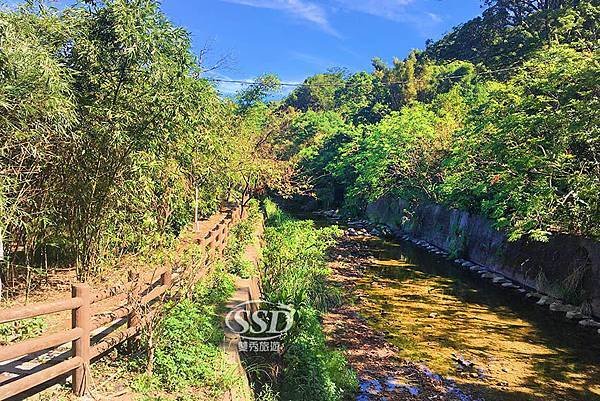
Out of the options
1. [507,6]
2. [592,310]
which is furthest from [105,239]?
[507,6]

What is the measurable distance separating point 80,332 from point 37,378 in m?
0.49

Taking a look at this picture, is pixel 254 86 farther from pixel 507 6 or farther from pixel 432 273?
pixel 507 6

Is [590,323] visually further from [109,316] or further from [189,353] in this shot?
[109,316]

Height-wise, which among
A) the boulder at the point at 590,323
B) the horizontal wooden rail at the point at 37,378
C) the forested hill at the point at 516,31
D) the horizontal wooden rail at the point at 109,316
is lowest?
the boulder at the point at 590,323

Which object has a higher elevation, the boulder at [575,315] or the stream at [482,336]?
the boulder at [575,315]

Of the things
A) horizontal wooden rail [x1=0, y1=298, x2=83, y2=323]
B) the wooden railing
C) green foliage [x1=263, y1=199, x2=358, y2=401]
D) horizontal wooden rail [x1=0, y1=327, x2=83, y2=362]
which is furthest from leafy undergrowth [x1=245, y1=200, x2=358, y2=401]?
horizontal wooden rail [x1=0, y1=298, x2=83, y2=323]

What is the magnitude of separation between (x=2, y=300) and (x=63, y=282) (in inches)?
49.5

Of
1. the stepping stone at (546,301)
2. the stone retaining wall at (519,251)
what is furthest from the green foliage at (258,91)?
the stepping stone at (546,301)

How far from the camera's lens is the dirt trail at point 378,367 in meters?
7.06

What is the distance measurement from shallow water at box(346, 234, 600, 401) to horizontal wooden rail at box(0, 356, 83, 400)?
5.80m

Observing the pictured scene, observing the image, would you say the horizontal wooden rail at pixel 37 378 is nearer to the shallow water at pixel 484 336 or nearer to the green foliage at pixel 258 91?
the shallow water at pixel 484 336

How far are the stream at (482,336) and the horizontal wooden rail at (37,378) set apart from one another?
5802 mm

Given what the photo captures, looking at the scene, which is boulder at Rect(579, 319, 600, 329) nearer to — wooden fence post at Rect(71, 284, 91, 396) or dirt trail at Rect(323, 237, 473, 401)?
dirt trail at Rect(323, 237, 473, 401)

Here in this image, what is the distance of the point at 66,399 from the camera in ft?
13.2
